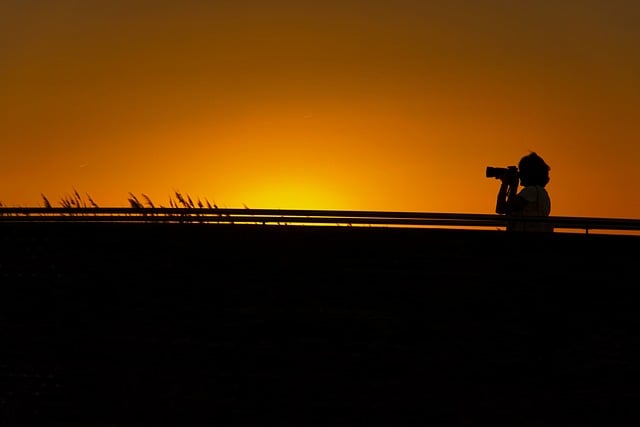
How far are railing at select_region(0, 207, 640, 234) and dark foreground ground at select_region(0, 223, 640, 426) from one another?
18 centimetres

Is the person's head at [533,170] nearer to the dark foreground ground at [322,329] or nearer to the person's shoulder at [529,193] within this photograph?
the person's shoulder at [529,193]

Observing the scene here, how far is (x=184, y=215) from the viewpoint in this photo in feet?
55.2

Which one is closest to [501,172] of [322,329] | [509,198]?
[509,198]

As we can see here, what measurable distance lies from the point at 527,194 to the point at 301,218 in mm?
2953

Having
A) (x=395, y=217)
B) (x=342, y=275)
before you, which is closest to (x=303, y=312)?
(x=342, y=275)

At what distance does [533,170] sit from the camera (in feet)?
47.2

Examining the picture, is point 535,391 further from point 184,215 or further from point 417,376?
point 184,215

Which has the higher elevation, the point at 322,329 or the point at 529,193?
the point at 529,193

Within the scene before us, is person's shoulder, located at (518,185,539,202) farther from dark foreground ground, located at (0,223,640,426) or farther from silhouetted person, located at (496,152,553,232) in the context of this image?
dark foreground ground, located at (0,223,640,426)

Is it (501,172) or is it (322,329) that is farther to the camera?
(501,172)

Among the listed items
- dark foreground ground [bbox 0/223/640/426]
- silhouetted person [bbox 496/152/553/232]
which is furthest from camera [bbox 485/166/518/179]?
dark foreground ground [bbox 0/223/640/426]

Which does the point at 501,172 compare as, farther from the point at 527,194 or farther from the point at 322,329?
the point at 322,329

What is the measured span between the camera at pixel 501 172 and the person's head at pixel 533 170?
1.17ft

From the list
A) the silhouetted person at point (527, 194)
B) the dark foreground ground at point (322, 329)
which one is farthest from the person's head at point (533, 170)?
the dark foreground ground at point (322, 329)
